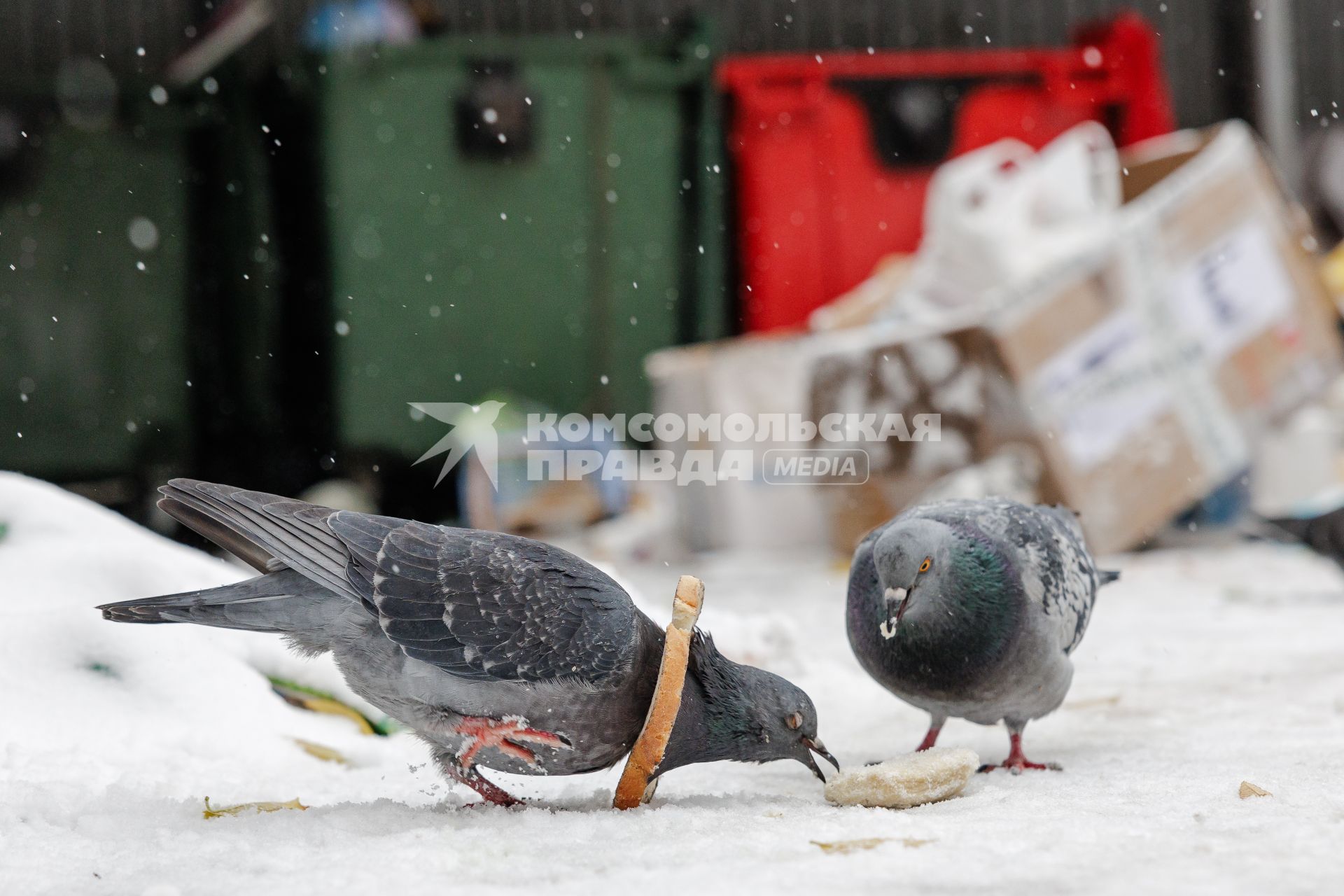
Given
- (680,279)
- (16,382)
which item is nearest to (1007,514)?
(680,279)

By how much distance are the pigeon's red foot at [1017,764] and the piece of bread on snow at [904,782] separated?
0.85 ft

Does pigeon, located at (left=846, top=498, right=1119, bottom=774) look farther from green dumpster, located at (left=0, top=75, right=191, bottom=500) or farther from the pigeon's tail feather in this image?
green dumpster, located at (left=0, top=75, right=191, bottom=500)

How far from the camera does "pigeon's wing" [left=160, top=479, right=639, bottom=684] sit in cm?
167

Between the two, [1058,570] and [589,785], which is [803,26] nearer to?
[1058,570]

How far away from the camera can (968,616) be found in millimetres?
1874

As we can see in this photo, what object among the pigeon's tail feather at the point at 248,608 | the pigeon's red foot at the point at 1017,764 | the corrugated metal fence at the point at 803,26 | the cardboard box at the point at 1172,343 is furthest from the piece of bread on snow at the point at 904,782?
the corrugated metal fence at the point at 803,26

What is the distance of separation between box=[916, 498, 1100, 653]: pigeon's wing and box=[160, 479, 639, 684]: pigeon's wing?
599 mm

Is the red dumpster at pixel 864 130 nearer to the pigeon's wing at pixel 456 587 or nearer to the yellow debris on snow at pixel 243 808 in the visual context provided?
the pigeon's wing at pixel 456 587

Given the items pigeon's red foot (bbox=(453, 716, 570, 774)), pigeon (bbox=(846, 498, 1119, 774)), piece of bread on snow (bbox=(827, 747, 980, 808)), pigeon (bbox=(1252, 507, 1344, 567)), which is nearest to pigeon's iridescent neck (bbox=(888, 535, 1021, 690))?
pigeon (bbox=(846, 498, 1119, 774))

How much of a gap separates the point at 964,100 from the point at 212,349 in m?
3.42

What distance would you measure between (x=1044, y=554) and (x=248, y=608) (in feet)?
3.87

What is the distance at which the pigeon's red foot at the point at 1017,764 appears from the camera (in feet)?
6.48

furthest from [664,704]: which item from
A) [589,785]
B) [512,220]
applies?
[512,220]

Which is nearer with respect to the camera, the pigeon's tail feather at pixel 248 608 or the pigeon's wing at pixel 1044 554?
the pigeon's tail feather at pixel 248 608
